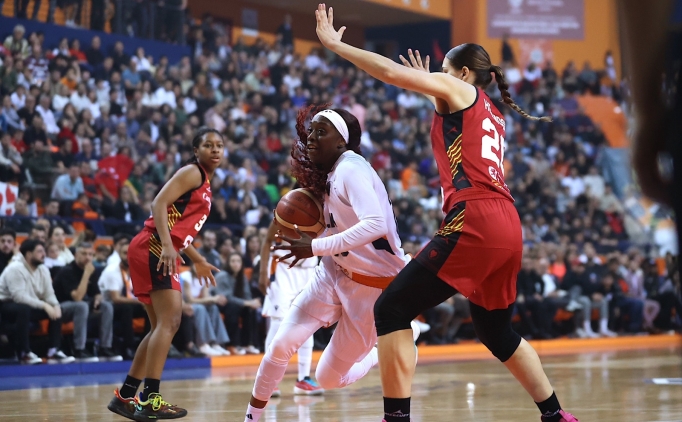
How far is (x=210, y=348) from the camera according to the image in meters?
12.1

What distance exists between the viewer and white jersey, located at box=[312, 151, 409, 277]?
15.4ft

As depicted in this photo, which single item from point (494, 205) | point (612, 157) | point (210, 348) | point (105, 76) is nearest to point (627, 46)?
point (494, 205)

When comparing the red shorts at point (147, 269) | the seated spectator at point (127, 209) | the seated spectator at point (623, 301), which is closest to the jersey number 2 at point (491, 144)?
the red shorts at point (147, 269)

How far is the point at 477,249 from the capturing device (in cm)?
439

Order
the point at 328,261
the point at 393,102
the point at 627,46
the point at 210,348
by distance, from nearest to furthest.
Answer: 1. the point at 627,46
2. the point at 328,261
3. the point at 210,348
4. the point at 393,102

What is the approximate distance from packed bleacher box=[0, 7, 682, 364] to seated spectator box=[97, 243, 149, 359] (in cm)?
2

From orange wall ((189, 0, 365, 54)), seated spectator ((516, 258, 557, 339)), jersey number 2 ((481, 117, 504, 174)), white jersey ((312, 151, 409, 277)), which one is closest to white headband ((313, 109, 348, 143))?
white jersey ((312, 151, 409, 277))

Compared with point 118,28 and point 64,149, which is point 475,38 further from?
point 64,149

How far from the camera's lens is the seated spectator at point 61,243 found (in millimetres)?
11094

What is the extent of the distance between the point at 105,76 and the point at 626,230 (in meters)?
12.6

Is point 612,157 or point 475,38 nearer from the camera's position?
point 612,157

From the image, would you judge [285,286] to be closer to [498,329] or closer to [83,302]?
[83,302]

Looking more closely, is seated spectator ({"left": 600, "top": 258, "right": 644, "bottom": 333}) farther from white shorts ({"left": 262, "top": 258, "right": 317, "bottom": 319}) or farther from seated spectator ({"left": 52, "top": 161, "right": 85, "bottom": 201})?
seated spectator ({"left": 52, "top": 161, "right": 85, "bottom": 201})

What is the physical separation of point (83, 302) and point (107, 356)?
2.68 feet
